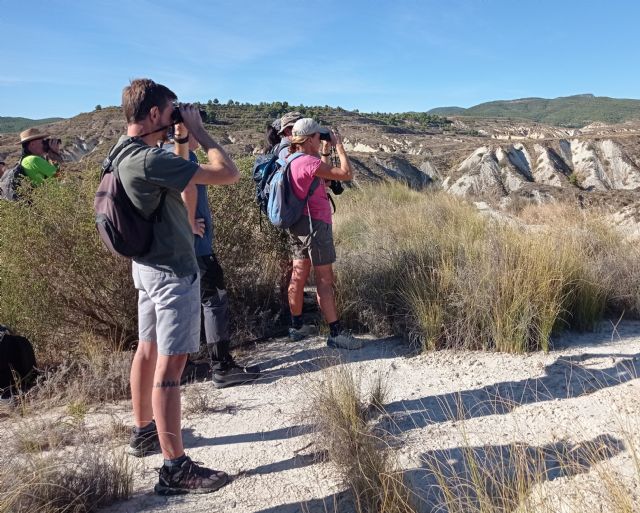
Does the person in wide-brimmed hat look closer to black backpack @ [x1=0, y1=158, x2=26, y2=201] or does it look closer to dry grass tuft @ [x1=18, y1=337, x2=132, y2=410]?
black backpack @ [x1=0, y1=158, x2=26, y2=201]

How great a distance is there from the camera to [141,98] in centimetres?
218

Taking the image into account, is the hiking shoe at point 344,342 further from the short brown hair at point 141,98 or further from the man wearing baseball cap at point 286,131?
the short brown hair at point 141,98

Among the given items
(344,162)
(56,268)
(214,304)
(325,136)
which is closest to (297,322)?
(214,304)

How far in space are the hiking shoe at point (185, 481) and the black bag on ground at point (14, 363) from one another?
159 cm

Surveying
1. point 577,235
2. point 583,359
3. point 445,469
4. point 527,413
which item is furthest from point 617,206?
point 445,469

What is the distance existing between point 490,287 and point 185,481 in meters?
2.47

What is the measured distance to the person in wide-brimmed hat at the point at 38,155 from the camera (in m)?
4.74

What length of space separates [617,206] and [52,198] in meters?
9.87

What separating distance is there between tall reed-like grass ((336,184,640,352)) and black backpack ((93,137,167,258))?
2213 millimetres

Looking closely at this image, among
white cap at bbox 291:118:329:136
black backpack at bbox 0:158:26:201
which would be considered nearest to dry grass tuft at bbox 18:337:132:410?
Result: black backpack at bbox 0:158:26:201

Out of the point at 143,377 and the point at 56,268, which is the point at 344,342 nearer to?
the point at 143,377

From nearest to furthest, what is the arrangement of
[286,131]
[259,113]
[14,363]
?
[14,363] < [286,131] < [259,113]

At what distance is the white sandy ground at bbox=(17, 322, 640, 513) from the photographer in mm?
2236

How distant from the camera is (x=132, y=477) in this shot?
237cm
